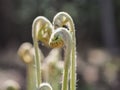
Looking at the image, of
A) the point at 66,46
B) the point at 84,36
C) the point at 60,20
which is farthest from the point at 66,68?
the point at 84,36

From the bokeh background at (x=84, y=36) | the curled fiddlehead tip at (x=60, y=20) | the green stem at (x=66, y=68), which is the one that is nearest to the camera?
the green stem at (x=66, y=68)

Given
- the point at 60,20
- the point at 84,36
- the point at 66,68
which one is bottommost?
the point at 66,68

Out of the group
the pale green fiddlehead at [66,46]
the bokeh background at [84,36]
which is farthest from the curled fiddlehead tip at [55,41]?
the bokeh background at [84,36]

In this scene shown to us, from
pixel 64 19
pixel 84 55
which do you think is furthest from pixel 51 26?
pixel 84 55

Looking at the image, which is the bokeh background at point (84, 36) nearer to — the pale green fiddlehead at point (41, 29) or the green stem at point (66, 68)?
the pale green fiddlehead at point (41, 29)

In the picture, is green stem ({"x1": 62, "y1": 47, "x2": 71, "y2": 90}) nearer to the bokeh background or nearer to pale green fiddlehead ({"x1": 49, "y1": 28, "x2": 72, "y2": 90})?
pale green fiddlehead ({"x1": 49, "y1": 28, "x2": 72, "y2": 90})

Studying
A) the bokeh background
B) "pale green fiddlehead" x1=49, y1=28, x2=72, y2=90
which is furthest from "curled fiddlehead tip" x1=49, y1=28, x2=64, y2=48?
the bokeh background

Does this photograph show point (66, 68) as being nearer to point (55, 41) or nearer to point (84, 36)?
point (55, 41)
